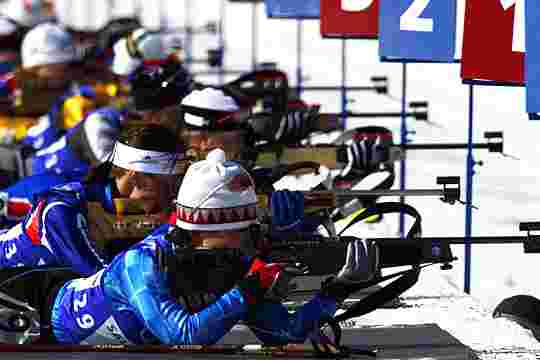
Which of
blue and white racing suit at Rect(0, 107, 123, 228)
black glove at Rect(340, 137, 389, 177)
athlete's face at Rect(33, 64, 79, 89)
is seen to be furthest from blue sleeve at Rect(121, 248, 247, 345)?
athlete's face at Rect(33, 64, 79, 89)

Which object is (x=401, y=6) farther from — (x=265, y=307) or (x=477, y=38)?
(x=265, y=307)

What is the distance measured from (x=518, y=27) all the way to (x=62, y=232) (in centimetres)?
207

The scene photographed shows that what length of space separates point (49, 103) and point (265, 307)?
8.97 m

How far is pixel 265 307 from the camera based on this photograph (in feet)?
21.6

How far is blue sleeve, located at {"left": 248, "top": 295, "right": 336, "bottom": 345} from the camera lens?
6578mm

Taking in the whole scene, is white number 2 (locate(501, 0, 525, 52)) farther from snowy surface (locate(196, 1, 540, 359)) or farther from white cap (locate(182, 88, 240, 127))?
white cap (locate(182, 88, 240, 127))

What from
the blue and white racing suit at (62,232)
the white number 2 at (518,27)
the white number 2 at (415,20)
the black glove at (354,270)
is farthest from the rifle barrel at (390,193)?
the black glove at (354,270)

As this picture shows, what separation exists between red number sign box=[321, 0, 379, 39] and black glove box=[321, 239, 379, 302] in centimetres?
338

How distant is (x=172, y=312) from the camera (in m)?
6.47

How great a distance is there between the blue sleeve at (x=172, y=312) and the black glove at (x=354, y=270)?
33 centimetres

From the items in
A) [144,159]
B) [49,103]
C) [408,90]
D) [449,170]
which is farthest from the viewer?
[49,103]

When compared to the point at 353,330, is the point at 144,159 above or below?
above

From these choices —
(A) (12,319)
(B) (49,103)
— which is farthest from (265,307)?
(B) (49,103)

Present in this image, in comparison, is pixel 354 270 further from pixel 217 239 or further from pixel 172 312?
pixel 172 312
